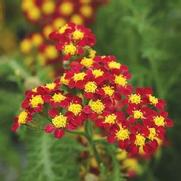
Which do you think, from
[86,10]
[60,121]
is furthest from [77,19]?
[60,121]

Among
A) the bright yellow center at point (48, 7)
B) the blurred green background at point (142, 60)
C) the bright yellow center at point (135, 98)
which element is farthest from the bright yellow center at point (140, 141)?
the bright yellow center at point (48, 7)

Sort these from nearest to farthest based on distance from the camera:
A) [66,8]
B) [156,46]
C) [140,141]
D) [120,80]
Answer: [140,141]
[120,80]
[156,46]
[66,8]

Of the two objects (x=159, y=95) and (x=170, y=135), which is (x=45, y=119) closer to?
(x=159, y=95)

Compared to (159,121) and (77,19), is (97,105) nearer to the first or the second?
(159,121)

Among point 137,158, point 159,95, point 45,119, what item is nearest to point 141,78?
point 159,95

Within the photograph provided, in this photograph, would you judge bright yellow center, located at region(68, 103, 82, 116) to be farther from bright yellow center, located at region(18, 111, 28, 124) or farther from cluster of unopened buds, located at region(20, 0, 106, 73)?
cluster of unopened buds, located at region(20, 0, 106, 73)

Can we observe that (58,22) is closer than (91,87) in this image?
No

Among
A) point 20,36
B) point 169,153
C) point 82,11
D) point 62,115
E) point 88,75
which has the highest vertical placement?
point 20,36
